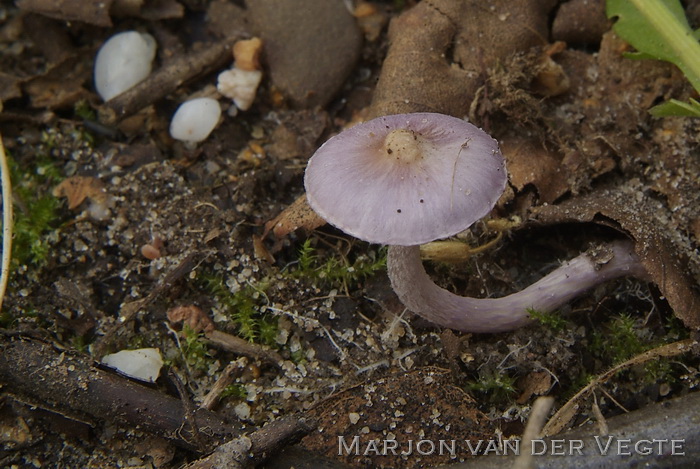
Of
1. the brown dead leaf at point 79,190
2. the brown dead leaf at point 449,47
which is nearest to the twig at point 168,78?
the brown dead leaf at point 79,190

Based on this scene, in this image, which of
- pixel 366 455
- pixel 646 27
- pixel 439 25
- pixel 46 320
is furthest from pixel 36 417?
pixel 646 27

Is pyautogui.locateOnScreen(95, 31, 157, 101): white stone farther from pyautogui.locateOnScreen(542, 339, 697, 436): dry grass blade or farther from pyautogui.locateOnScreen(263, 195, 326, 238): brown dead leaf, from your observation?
pyautogui.locateOnScreen(542, 339, 697, 436): dry grass blade

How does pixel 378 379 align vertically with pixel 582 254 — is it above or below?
below

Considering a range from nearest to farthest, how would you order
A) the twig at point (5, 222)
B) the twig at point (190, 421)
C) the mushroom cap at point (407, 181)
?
the mushroom cap at point (407, 181) < the twig at point (190, 421) < the twig at point (5, 222)

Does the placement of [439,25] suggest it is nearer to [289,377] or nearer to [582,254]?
[582,254]

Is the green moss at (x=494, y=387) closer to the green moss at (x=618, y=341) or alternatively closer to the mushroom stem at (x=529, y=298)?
the mushroom stem at (x=529, y=298)

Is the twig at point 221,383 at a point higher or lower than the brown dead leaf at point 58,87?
lower

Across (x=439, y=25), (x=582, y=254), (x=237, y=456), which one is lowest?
(x=237, y=456)
